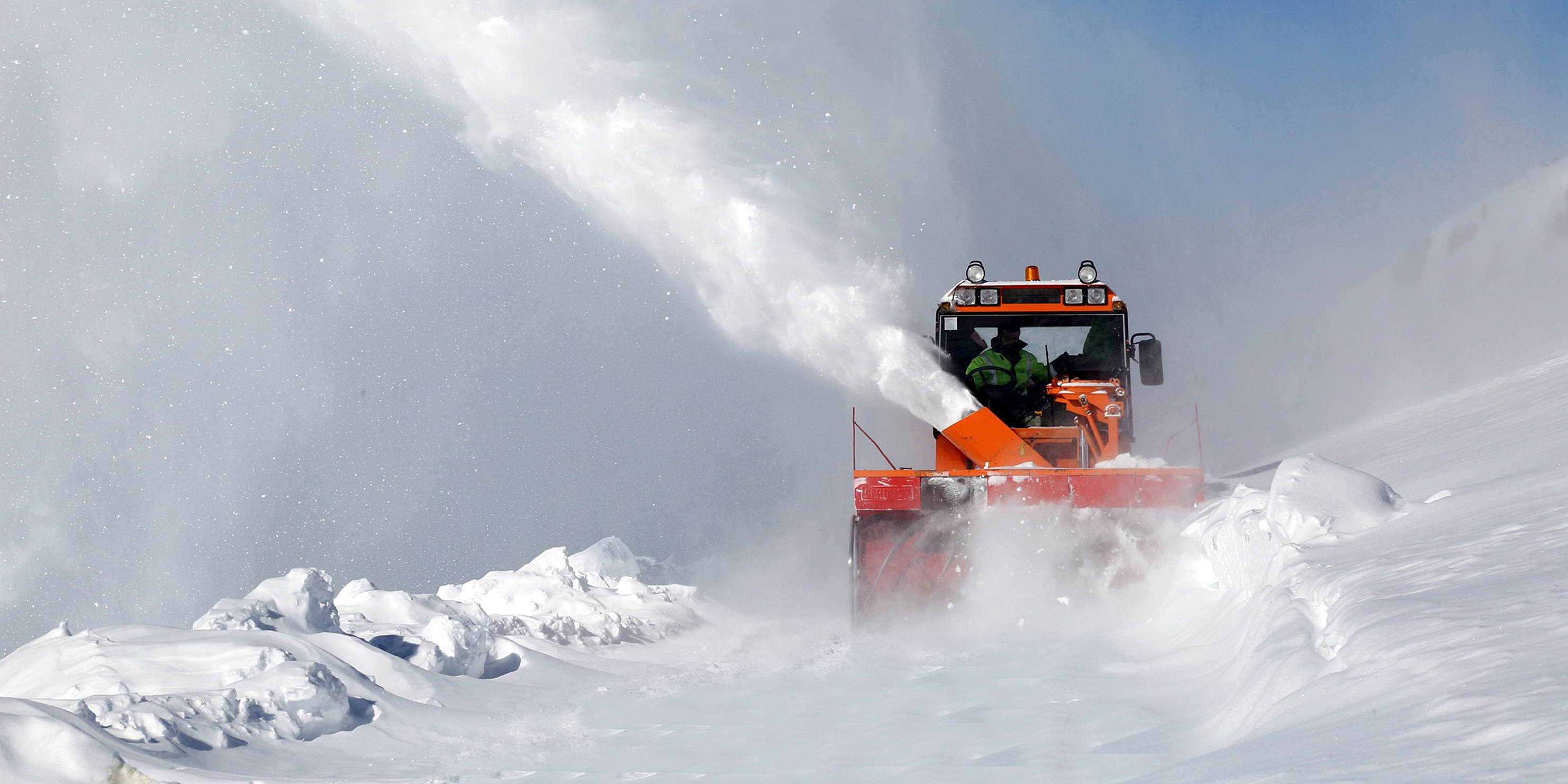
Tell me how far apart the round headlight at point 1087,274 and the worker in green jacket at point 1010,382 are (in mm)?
749

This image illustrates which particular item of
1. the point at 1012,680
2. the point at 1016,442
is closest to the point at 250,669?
the point at 1012,680

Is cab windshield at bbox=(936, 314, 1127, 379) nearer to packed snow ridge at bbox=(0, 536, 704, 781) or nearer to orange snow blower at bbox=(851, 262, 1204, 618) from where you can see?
orange snow blower at bbox=(851, 262, 1204, 618)

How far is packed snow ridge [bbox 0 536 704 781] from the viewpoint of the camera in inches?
156

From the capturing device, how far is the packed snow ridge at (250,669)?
3.96 metres

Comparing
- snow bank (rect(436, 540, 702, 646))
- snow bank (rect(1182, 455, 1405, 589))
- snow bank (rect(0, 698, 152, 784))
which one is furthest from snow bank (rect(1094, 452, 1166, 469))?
snow bank (rect(0, 698, 152, 784))

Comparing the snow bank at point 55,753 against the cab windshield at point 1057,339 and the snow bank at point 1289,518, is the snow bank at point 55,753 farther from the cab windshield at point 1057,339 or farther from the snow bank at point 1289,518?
the cab windshield at point 1057,339

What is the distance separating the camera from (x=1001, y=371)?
8516mm

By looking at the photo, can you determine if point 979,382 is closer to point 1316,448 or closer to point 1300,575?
point 1300,575

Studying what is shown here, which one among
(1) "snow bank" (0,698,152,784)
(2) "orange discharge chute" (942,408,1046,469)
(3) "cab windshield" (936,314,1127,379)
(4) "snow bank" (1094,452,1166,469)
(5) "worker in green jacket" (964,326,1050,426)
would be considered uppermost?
(3) "cab windshield" (936,314,1127,379)

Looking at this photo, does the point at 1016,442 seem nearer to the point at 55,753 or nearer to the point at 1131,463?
the point at 1131,463

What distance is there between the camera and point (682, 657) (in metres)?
7.91

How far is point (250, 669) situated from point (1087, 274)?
6.40 meters

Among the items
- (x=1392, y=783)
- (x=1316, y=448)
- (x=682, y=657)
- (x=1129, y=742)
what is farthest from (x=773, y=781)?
(x=1316, y=448)

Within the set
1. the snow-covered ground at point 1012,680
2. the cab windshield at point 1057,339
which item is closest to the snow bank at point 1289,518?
the snow-covered ground at point 1012,680
